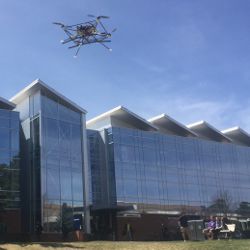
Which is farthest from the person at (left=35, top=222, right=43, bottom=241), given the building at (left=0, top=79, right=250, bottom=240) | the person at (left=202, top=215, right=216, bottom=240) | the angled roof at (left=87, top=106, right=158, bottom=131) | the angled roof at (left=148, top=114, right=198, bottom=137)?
the angled roof at (left=148, top=114, right=198, bottom=137)

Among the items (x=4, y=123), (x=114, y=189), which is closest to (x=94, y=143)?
(x=114, y=189)

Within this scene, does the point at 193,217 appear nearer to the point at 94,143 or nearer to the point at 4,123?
the point at 94,143

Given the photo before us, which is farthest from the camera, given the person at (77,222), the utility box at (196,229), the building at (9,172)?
the person at (77,222)

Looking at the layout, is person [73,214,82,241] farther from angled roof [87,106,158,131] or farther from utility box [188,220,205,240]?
utility box [188,220,205,240]

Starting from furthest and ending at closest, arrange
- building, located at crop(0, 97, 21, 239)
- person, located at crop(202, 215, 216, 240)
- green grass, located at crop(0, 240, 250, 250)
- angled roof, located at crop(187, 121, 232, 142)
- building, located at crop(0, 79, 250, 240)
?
angled roof, located at crop(187, 121, 232, 142), building, located at crop(0, 79, 250, 240), building, located at crop(0, 97, 21, 239), person, located at crop(202, 215, 216, 240), green grass, located at crop(0, 240, 250, 250)

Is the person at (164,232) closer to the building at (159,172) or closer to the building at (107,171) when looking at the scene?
the building at (107,171)

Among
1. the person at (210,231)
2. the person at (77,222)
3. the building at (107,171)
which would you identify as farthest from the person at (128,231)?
the person at (210,231)
